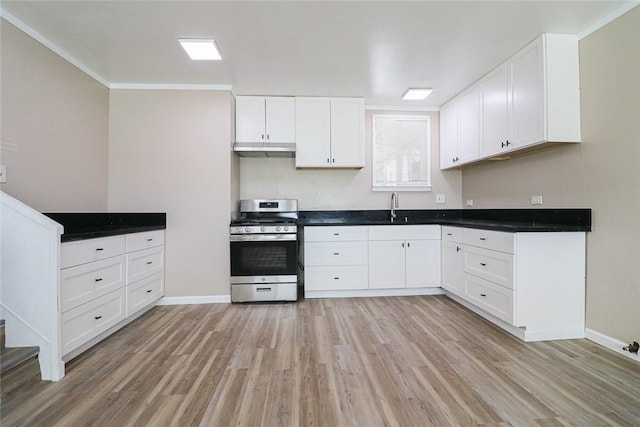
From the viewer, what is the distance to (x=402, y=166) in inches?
150

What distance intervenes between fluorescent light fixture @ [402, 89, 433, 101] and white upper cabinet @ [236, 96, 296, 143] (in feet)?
4.49

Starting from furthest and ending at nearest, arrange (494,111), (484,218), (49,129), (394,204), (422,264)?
(394,204) → (484,218) → (422,264) → (494,111) → (49,129)

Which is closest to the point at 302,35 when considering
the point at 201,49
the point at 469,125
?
the point at 201,49

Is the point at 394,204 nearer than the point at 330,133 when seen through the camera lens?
No

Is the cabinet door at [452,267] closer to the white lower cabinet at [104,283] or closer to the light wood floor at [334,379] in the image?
the light wood floor at [334,379]

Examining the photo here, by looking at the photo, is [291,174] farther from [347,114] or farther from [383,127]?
[383,127]

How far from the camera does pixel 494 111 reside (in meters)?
2.70

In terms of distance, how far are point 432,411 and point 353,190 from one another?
269 cm

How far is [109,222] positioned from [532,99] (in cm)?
424

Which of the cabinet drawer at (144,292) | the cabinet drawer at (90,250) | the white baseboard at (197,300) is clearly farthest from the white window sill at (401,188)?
the cabinet drawer at (90,250)

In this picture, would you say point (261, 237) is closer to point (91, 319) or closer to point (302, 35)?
point (91, 319)

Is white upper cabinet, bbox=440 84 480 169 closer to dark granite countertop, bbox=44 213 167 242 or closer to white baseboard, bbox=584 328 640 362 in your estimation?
white baseboard, bbox=584 328 640 362

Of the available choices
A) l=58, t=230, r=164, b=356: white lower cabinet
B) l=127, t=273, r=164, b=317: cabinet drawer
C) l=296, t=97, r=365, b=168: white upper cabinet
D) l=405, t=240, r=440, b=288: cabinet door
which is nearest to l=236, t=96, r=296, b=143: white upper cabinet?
l=296, t=97, r=365, b=168: white upper cabinet

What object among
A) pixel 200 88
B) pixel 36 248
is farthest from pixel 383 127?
pixel 36 248
